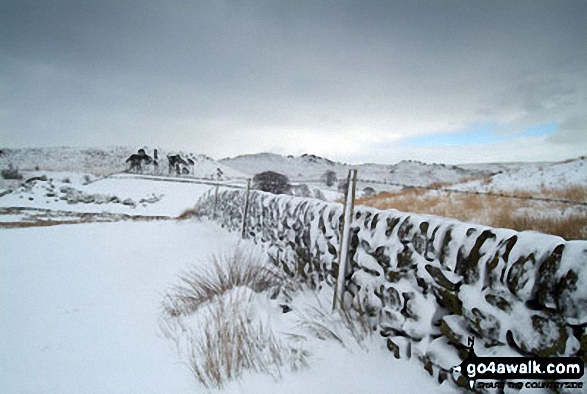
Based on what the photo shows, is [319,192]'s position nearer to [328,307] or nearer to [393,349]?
[328,307]

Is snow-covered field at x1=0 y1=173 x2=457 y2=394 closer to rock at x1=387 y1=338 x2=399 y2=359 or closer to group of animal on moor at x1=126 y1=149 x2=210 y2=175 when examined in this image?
rock at x1=387 y1=338 x2=399 y2=359

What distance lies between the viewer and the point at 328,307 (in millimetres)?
3453

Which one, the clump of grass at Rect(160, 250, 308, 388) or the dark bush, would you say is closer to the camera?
the clump of grass at Rect(160, 250, 308, 388)

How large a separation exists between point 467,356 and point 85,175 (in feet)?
71.5

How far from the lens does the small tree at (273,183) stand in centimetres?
1267

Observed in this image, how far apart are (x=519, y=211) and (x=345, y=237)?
1.96 meters

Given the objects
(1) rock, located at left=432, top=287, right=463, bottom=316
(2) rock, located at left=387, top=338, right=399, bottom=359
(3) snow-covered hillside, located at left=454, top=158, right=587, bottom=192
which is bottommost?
(2) rock, located at left=387, top=338, right=399, bottom=359

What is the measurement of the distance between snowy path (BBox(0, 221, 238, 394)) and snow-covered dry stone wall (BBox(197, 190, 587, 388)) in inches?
68.7

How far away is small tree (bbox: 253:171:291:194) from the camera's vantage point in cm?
1267

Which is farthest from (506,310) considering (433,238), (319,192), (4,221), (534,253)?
(4,221)

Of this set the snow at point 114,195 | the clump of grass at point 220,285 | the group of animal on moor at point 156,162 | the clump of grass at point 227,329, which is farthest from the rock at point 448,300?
the group of animal on moor at point 156,162

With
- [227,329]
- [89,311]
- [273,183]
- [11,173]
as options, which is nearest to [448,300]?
[227,329]

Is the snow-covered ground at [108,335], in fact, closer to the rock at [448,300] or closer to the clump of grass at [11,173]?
the rock at [448,300]

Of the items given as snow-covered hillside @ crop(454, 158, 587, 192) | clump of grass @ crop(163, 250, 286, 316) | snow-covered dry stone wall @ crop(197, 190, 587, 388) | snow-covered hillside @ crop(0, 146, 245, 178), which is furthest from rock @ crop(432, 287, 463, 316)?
snow-covered hillside @ crop(0, 146, 245, 178)
